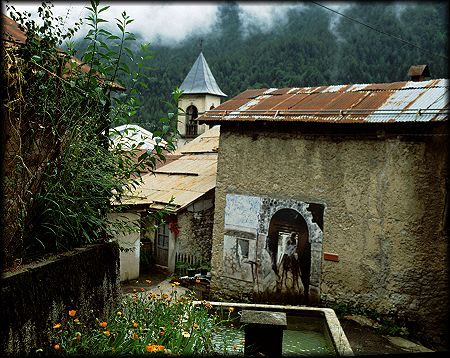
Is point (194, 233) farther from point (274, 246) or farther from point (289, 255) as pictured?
point (289, 255)

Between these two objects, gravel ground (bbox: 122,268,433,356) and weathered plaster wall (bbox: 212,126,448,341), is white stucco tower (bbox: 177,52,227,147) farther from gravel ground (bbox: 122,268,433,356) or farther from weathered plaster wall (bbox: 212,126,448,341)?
gravel ground (bbox: 122,268,433,356)

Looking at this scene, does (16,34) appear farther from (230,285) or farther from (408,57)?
(408,57)

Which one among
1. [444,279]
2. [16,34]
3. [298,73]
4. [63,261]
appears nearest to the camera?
[63,261]

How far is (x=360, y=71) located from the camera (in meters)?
13.2

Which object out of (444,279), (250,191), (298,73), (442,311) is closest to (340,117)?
(250,191)

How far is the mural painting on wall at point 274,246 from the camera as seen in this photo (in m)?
8.52

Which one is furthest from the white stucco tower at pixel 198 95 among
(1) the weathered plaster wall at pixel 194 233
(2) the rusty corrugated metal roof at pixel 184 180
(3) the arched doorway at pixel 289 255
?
(3) the arched doorway at pixel 289 255

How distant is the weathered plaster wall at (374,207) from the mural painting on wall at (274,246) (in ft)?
0.61

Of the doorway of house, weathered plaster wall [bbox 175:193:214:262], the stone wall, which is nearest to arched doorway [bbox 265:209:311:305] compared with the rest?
weathered plaster wall [bbox 175:193:214:262]

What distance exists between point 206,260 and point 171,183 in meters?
2.98

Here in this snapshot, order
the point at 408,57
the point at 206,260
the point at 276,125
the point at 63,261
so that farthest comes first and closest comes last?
the point at 206,260 < the point at 408,57 < the point at 276,125 < the point at 63,261

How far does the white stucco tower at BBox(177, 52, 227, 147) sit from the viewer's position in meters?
33.0

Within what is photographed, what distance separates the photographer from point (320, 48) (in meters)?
11.4

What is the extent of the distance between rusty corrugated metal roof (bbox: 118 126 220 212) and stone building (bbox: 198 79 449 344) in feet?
7.30
